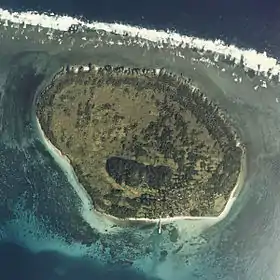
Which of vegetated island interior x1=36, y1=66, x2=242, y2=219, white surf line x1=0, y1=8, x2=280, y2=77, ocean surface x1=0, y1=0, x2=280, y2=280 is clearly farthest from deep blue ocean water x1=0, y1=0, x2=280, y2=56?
vegetated island interior x1=36, y1=66, x2=242, y2=219

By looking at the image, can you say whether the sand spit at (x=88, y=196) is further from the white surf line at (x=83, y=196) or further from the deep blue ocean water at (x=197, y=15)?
the deep blue ocean water at (x=197, y=15)

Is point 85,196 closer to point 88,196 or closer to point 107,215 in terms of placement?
point 88,196

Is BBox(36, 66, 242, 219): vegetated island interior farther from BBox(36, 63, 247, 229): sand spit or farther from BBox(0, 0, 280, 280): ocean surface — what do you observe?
BBox(0, 0, 280, 280): ocean surface

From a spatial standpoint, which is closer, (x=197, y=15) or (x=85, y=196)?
(x=85, y=196)

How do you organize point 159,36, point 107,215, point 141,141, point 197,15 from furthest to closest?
point 197,15, point 159,36, point 107,215, point 141,141

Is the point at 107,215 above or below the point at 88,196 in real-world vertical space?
below

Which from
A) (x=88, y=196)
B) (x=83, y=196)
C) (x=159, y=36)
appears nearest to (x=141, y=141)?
(x=88, y=196)

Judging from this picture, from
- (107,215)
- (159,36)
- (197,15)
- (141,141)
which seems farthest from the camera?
(197,15)

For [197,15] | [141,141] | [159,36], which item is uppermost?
[197,15]
